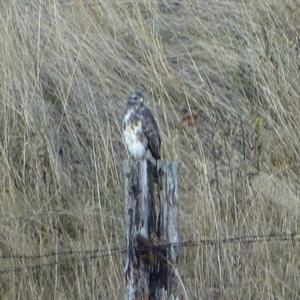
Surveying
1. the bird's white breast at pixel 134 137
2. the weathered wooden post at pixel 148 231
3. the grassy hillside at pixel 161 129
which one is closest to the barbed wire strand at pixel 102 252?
the grassy hillside at pixel 161 129

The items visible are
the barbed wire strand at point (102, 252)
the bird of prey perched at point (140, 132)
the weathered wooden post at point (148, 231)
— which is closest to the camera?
the weathered wooden post at point (148, 231)

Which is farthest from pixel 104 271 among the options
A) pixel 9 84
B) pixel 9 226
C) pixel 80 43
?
pixel 80 43

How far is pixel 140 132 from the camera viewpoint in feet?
12.6

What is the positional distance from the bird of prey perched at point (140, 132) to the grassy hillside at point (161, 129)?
0.50 m

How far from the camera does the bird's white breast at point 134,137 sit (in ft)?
12.7

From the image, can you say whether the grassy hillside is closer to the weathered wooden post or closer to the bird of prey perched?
the bird of prey perched

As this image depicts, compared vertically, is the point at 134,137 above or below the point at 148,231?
above

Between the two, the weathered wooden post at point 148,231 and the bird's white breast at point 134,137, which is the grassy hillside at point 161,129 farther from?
Answer: the weathered wooden post at point 148,231

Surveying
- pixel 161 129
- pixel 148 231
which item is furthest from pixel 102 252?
pixel 148 231

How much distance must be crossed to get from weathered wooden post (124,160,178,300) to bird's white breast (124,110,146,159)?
2.23 ft

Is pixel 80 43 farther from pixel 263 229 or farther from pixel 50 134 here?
pixel 263 229

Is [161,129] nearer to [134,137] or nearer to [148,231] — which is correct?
[134,137]

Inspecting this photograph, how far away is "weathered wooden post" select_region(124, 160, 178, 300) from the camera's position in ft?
10.3

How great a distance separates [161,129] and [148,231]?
2147 millimetres
